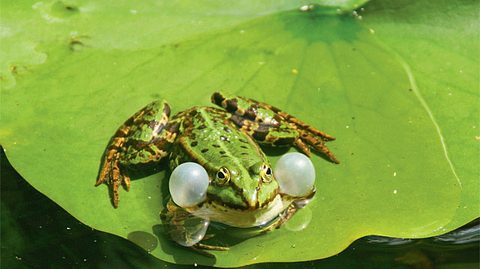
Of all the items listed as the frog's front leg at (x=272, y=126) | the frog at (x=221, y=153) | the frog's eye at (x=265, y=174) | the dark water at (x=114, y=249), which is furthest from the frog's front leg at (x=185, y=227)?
the frog's front leg at (x=272, y=126)

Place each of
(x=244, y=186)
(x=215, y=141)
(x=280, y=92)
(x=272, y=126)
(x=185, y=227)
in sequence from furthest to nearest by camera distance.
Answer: (x=280, y=92) → (x=272, y=126) → (x=215, y=141) → (x=185, y=227) → (x=244, y=186)

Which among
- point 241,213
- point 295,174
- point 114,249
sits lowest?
point 114,249

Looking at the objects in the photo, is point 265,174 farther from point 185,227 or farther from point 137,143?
point 137,143

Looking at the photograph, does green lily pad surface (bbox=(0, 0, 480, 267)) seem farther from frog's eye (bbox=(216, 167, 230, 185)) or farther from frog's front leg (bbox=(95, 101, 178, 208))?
frog's eye (bbox=(216, 167, 230, 185))

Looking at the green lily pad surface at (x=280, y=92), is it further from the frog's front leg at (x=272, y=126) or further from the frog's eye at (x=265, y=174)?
the frog's eye at (x=265, y=174)

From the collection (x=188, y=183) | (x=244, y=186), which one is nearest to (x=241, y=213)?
(x=244, y=186)
